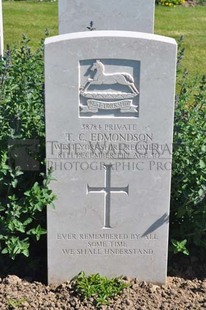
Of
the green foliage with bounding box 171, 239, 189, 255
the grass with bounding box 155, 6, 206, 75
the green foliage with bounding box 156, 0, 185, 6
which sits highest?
the green foliage with bounding box 156, 0, 185, 6

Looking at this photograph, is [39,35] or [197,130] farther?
[39,35]

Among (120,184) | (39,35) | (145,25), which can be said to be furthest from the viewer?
(39,35)

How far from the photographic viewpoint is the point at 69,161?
398 centimetres

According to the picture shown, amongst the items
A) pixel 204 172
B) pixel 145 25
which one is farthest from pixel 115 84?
pixel 145 25

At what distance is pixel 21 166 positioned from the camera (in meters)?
4.25

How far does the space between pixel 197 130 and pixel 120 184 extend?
754mm

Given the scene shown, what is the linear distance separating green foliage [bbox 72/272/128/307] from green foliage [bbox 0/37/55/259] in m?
0.43

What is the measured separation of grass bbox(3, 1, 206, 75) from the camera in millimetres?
10901

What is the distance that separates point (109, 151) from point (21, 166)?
2.20 feet

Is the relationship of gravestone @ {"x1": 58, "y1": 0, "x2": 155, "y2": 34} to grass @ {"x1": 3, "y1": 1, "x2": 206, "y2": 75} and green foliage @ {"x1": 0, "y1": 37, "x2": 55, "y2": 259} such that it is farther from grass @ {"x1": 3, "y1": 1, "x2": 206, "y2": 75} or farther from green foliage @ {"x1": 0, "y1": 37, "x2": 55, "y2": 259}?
green foliage @ {"x1": 0, "y1": 37, "x2": 55, "y2": 259}

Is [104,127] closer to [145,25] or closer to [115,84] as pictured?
[115,84]

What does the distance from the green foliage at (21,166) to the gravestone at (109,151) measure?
0.59 ft

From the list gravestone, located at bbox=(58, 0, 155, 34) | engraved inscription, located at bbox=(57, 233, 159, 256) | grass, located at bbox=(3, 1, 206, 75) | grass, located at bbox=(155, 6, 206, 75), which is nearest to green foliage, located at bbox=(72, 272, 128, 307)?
engraved inscription, located at bbox=(57, 233, 159, 256)

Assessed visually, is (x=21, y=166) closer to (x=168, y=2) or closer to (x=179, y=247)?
(x=179, y=247)
